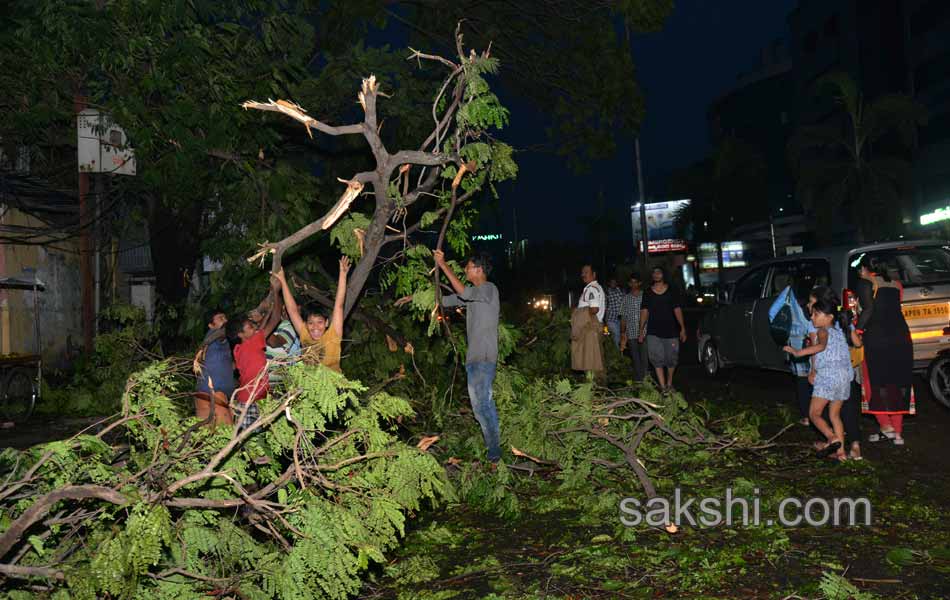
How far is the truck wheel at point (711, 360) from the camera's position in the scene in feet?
50.4

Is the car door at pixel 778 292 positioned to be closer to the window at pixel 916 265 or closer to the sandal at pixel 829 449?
the window at pixel 916 265

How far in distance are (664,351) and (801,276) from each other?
7.42 feet

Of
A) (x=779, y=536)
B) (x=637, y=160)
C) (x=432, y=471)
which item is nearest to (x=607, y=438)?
(x=779, y=536)

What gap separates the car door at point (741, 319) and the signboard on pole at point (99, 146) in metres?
10.1

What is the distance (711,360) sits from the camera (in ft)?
51.4

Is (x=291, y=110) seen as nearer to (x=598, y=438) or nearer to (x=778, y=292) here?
(x=598, y=438)

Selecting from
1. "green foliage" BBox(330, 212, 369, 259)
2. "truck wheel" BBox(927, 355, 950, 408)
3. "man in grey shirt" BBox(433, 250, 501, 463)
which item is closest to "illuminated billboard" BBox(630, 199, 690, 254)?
"truck wheel" BBox(927, 355, 950, 408)

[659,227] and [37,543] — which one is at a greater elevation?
[659,227]

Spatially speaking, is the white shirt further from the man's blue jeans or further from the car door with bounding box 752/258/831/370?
the man's blue jeans

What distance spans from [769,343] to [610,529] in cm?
766

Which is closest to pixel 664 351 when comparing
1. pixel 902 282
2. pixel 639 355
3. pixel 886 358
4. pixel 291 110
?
pixel 639 355

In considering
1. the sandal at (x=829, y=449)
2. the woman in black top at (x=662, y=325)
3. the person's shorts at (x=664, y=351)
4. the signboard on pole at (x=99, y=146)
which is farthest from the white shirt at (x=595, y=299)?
the signboard on pole at (x=99, y=146)

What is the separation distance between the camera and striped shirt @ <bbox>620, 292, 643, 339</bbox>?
45.5 feet

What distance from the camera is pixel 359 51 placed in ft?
42.1
